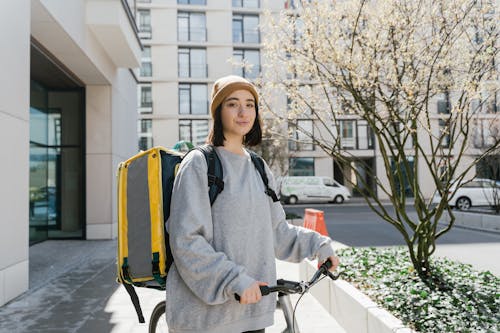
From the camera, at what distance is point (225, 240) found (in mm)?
1710

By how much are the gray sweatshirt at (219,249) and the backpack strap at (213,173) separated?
3 cm

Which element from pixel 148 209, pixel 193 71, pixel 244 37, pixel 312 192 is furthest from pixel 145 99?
pixel 148 209

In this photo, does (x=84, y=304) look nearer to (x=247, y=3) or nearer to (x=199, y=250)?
(x=199, y=250)

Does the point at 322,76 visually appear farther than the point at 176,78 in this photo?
No

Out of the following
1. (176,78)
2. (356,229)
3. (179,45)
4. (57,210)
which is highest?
(179,45)

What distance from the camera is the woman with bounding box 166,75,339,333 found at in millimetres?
1557

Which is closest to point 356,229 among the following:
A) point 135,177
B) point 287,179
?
point 135,177

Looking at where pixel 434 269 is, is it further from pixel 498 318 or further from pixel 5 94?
pixel 5 94

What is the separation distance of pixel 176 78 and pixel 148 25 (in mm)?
4811

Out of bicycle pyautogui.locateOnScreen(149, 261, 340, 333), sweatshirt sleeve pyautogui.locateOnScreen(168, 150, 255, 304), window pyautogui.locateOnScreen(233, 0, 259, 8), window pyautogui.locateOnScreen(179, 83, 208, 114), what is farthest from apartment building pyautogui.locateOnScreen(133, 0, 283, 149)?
sweatshirt sleeve pyautogui.locateOnScreen(168, 150, 255, 304)

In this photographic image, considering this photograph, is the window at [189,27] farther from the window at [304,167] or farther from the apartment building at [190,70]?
the window at [304,167]

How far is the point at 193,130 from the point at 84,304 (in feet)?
93.2

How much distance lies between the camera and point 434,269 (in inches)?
181

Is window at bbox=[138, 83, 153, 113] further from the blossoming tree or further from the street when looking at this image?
the blossoming tree
